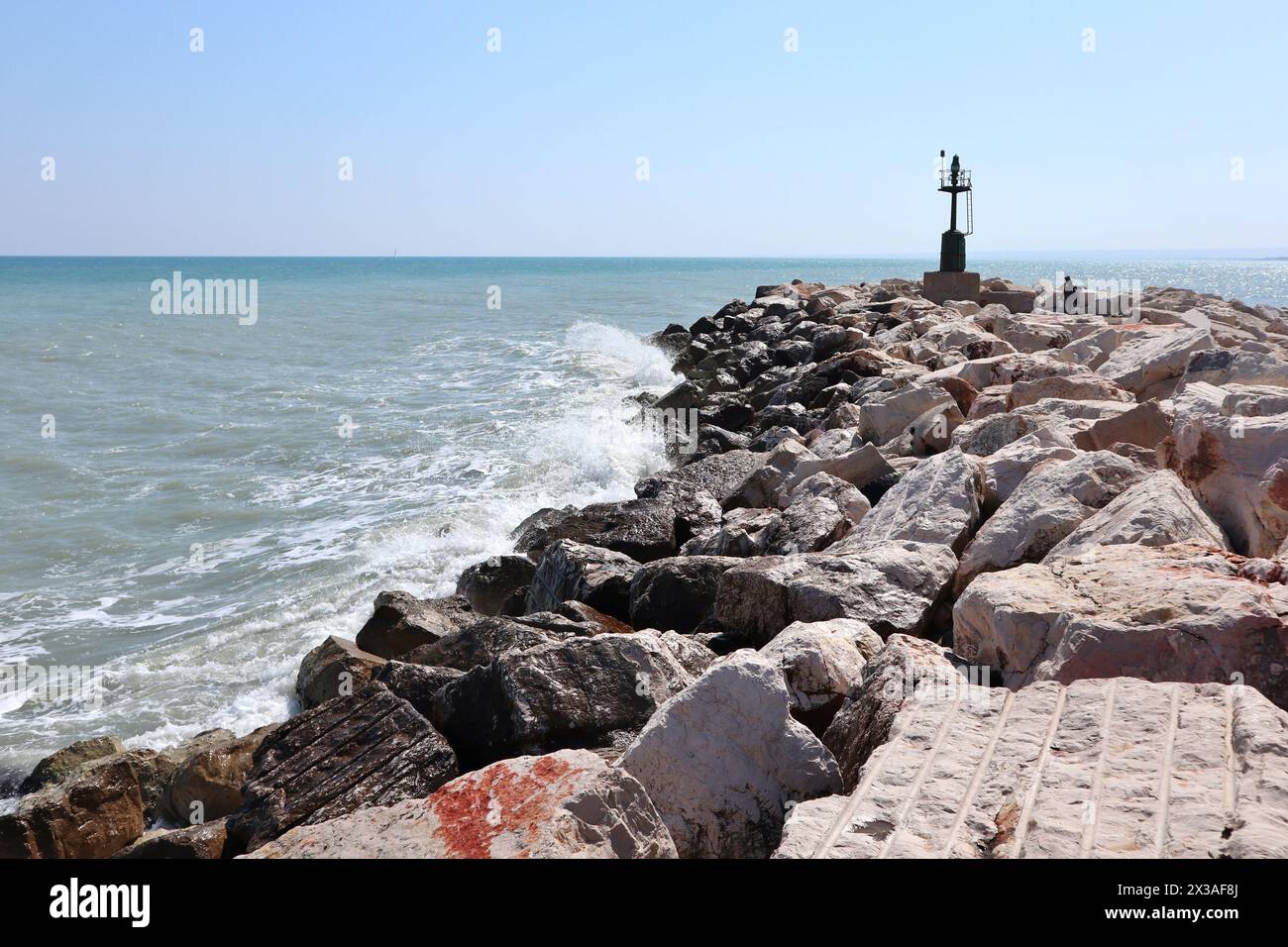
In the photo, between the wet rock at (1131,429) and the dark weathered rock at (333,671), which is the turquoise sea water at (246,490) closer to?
the dark weathered rock at (333,671)

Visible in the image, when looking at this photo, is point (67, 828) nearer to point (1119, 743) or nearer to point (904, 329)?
point (1119, 743)

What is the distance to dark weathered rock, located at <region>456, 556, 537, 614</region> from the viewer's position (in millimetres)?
7078

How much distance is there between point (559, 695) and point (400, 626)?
8.60ft

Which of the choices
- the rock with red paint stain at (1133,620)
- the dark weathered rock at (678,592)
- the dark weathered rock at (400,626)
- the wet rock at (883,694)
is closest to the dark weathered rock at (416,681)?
the dark weathered rock at (678,592)

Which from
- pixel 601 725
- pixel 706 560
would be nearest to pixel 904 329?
pixel 706 560

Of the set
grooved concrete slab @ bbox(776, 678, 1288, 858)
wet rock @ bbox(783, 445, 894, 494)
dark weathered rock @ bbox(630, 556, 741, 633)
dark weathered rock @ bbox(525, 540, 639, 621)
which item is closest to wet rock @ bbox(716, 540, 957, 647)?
dark weathered rock @ bbox(630, 556, 741, 633)

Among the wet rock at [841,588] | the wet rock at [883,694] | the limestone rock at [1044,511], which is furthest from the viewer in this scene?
the limestone rock at [1044,511]

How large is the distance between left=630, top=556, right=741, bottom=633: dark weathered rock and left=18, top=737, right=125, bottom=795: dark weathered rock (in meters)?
2.95

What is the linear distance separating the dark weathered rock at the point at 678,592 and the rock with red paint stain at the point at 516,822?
8.54 feet

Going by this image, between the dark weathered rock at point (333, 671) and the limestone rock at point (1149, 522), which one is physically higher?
the limestone rock at point (1149, 522)

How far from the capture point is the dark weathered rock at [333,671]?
558 cm

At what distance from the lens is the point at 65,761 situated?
5238 millimetres
